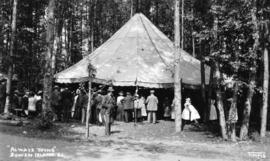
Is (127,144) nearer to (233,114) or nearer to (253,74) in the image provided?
(233,114)

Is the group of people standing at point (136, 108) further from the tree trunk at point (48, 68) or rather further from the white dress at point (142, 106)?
the tree trunk at point (48, 68)

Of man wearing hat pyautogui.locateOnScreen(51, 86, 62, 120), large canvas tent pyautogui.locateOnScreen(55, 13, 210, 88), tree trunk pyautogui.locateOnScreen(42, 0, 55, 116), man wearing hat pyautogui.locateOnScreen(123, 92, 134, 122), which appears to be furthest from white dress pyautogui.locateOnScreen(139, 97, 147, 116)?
tree trunk pyautogui.locateOnScreen(42, 0, 55, 116)

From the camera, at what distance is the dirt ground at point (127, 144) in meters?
11.2

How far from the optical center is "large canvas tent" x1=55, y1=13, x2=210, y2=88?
22047 mm

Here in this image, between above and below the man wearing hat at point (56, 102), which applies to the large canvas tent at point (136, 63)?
above

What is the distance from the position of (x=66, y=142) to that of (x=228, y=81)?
6234 mm

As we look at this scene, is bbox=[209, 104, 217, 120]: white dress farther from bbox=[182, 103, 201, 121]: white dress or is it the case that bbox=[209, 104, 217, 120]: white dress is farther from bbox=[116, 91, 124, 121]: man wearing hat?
bbox=[116, 91, 124, 121]: man wearing hat

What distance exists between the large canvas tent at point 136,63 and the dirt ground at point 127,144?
448 centimetres

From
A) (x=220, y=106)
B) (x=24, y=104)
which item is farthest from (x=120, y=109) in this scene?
(x=220, y=106)

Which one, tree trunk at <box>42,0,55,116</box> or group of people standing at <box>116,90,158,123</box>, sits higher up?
tree trunk at <box>42,0,55,116</box>

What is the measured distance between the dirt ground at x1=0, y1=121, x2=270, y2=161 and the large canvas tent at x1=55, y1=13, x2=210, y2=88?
4.48 metres

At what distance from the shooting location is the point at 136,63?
23.3 meters

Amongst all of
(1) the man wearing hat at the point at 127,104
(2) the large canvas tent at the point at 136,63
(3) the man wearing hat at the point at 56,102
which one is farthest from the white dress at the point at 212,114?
(3) the man wearing hat at the point at 56,102

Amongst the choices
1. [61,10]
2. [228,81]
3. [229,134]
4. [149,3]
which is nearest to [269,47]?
[228,81]
